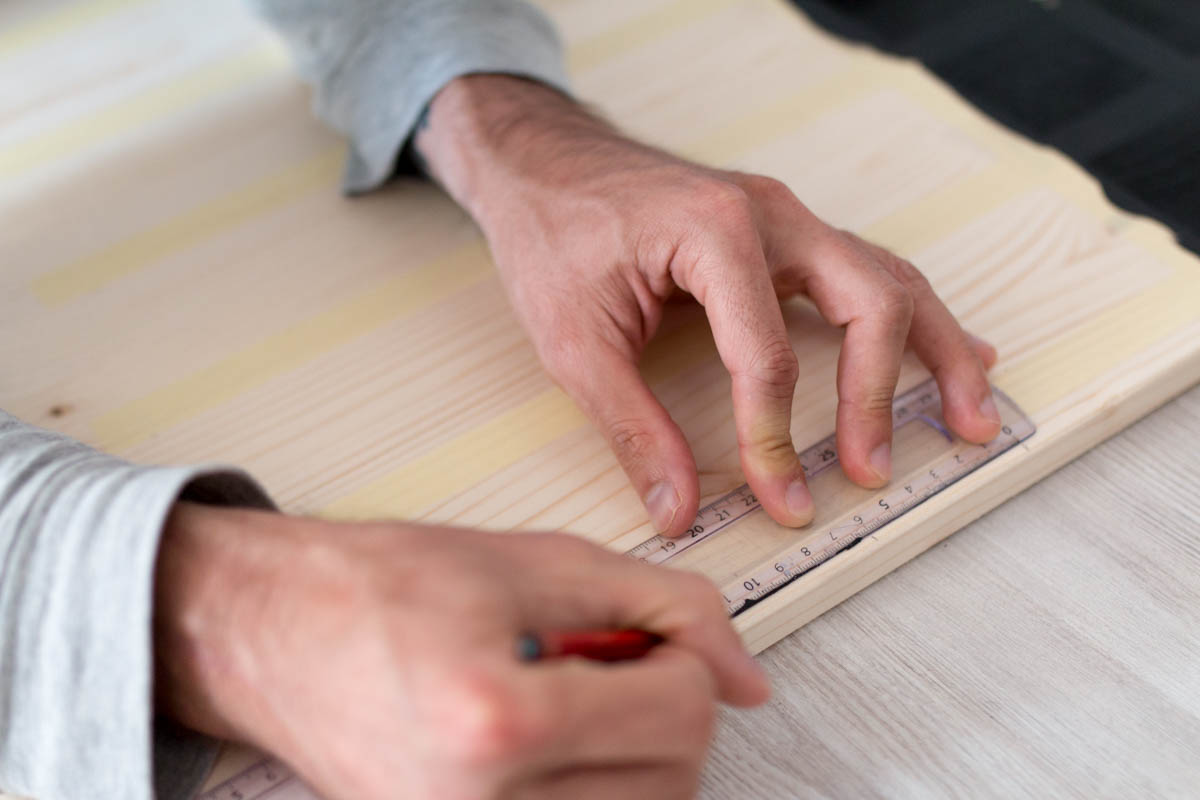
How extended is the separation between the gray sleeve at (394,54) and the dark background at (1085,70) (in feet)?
1.48

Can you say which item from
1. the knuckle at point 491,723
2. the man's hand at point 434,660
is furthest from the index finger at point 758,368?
the knuckle at point 491,723

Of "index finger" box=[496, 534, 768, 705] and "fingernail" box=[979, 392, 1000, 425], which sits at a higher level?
"index finger" box=[496, 534, 768, 705]

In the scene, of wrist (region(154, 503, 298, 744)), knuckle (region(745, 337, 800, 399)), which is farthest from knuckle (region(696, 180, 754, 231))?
wrist (region(154, 503, 298, 744))

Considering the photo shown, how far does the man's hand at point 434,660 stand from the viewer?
534 millimetres

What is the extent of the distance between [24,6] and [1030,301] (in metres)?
1.54

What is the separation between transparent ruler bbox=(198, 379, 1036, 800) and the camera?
0.84 meters

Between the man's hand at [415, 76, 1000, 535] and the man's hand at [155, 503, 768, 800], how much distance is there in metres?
0.24

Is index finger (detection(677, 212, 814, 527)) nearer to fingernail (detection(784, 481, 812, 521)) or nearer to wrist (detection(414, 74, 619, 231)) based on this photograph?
fingernail (detection(784, 481, 812, 521))

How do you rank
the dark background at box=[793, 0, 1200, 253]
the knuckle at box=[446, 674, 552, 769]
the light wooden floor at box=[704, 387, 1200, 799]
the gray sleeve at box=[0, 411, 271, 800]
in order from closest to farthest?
the knuckle at box=[446, 674, 552, 769], the gray sleeve at box=[0, 411, 271, 800], the light wooden floor at box=[704, 387, 1200, 799], the dark background at box=[793, 0, 1200, 253]

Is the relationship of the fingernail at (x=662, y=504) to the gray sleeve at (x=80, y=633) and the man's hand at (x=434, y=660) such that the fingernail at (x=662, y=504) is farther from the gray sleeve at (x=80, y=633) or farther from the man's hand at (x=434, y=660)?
the gray sleeve at (x=80, y=633)

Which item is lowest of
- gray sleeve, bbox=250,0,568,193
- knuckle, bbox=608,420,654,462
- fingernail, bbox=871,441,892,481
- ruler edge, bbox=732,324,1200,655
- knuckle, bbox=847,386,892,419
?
ruler edge, bbox=732,324,1200,655

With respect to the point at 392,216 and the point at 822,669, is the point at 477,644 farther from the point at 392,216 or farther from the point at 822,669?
the point at 392,216

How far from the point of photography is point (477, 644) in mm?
544

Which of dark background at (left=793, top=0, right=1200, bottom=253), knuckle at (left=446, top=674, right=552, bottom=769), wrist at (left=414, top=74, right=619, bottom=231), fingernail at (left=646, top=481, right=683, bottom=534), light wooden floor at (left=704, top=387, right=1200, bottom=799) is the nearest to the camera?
knuckle at (left=446, top=674, right=552, bottom=769)
